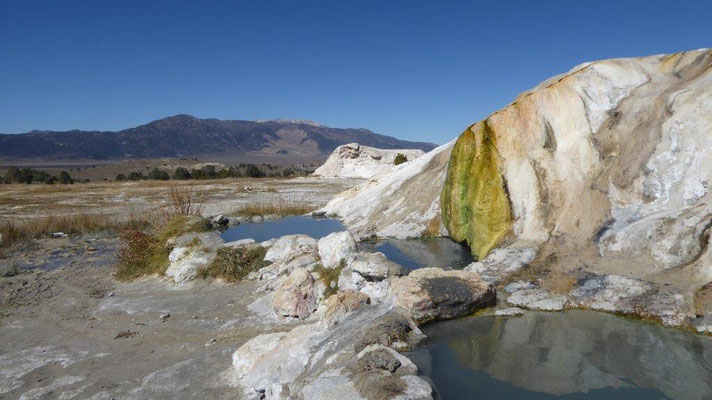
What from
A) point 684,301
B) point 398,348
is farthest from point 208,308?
point 684,301

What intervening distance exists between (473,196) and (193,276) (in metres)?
8.54

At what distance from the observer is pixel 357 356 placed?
21.7 feet

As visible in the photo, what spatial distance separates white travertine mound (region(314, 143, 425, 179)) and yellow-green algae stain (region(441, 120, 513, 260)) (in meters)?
45.8

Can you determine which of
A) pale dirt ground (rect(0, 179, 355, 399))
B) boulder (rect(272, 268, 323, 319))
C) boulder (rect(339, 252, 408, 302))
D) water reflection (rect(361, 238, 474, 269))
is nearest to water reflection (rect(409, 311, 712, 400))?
boulder (rect(339, 252, 408, 302))

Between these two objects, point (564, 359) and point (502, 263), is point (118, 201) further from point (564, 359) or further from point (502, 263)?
point (564, 359)

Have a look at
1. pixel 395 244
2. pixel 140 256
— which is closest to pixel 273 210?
pixel 140 256

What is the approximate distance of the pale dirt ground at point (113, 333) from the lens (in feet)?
24.9

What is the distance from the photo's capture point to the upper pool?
13703 mm

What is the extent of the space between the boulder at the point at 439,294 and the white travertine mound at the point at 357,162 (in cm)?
5194

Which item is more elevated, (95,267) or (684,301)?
(684,301)

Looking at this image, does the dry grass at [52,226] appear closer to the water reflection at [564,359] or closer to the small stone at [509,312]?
the small stone at [509,312]

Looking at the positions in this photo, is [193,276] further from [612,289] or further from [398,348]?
[612,289]

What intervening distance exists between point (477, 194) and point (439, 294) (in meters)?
5.96

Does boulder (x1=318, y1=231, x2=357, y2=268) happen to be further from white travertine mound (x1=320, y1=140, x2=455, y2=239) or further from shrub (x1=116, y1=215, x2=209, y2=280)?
shrub (x1=116, y1=215, x2=209, y2=280)
